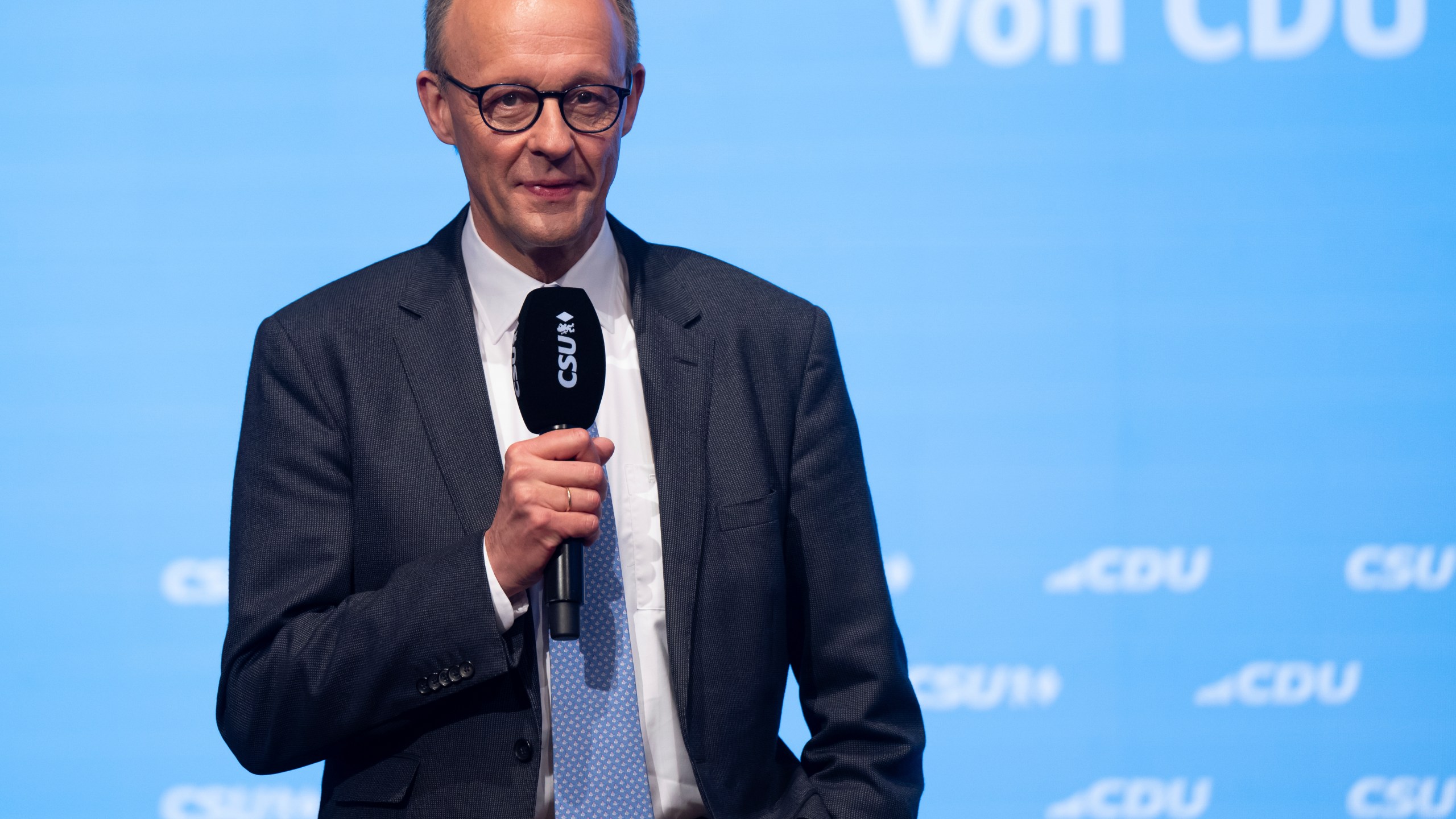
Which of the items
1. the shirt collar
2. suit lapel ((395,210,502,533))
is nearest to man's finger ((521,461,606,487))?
suit lapel ((395,210,502,533))

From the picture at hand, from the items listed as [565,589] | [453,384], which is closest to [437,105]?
[453,384]

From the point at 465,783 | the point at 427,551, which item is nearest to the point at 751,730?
the point at 465,783

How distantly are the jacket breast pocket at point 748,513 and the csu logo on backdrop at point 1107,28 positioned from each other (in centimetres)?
161

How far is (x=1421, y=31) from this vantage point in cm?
307

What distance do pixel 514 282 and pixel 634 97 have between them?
0.97ft

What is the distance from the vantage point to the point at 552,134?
5.47 feet

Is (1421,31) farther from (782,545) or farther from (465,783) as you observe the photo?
(465,783)

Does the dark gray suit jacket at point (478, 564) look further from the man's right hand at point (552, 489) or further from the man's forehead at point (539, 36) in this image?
the man's forehead at point (539, 36)

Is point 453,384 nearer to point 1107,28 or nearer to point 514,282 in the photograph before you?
point 514,282

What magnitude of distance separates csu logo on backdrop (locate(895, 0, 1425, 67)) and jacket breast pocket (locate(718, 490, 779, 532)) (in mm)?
1613

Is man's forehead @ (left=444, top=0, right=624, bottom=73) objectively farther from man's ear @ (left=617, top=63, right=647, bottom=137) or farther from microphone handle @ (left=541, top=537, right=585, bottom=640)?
microphone handle @ (left=541, top=537, right=585, bottom=640)

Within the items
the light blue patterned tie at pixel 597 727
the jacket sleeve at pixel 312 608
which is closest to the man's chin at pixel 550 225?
the jacket sleeve at pixel 312 608

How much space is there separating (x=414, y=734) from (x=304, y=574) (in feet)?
0.75

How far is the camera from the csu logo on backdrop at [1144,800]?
3061 millimetres
